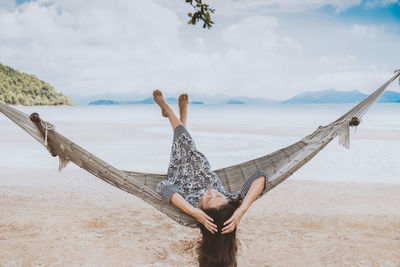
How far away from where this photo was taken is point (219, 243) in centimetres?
140

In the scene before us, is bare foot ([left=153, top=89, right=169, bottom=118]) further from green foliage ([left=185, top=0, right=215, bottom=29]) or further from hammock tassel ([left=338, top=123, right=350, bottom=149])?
hammock tassel ([left=338, top=123, right=350, bottom=149])

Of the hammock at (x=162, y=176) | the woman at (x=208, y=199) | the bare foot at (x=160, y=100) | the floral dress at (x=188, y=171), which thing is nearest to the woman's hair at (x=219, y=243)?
the woman at (x=208, y=199)

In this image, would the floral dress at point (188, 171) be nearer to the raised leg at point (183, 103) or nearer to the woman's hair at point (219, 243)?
the raised leg at point (183, 103)

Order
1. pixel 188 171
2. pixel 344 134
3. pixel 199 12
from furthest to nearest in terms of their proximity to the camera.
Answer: pixel 344 134 < pixel 188 171 < pixel 199 12

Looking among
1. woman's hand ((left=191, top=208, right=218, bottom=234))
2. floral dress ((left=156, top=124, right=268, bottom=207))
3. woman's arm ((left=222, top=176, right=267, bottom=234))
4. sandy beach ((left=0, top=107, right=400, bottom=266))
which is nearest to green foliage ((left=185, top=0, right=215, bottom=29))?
floral dress ((left=156, top=124, right=268, bottom=207))

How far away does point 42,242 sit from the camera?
203 centimetres

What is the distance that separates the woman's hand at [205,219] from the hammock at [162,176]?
158 mm

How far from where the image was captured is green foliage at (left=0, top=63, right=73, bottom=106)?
3797 centimetres

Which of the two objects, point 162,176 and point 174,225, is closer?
point 162,176

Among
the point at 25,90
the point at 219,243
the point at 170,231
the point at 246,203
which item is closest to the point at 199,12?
the point at 246,203

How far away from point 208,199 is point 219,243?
0.20 meters

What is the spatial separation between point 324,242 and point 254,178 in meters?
0.88

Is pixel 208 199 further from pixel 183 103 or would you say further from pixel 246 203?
pixel 183 103

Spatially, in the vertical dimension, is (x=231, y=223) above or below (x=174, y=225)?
above
